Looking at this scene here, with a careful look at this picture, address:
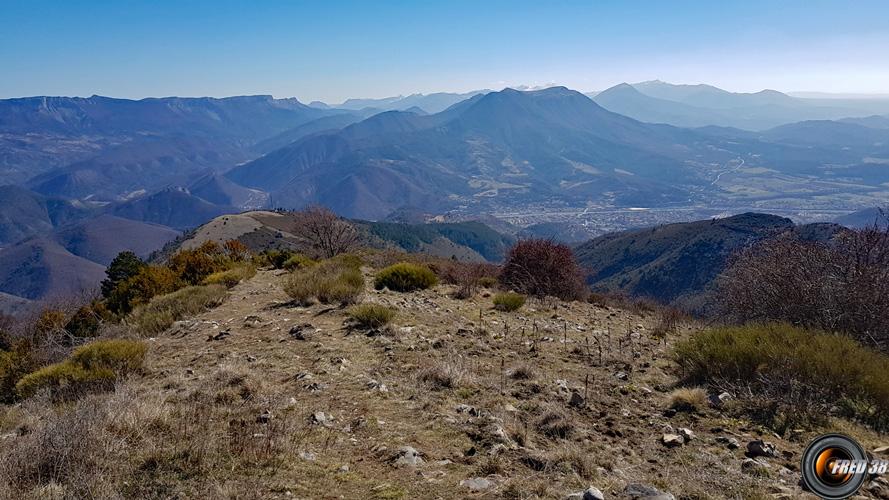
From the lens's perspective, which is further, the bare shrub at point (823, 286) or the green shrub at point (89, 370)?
the bare shrub at point (823, 286)

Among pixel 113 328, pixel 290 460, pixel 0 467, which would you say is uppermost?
pixel 0 467

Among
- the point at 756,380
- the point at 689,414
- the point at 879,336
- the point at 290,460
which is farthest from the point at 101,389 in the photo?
the point at 879,336

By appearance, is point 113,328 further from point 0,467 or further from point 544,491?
point 544,491

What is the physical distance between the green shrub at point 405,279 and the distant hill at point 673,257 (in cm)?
5630

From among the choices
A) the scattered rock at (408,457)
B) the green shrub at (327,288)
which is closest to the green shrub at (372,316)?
the green shrub at (327,288)

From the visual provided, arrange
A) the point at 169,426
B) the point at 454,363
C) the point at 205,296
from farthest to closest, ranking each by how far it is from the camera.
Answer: the point at 205,296, the point at 454,363, the point at 169,426

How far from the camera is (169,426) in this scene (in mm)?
4512

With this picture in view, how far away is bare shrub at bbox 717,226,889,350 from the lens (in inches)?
313

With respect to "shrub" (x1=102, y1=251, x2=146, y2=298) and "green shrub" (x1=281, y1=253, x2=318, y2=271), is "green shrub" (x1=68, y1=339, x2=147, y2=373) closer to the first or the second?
"green shrub" (x1=281, y1=253, x2=318, y2=271)

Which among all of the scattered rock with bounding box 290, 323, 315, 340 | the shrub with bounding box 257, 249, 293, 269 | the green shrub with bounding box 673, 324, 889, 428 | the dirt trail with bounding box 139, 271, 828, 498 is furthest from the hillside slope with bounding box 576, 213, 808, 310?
the scattered rock with bounding box 290, 323, 315, 340

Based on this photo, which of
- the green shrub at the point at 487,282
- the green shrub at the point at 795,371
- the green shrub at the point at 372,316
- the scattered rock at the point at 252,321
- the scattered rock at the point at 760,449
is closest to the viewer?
the scattered rock at the point at 760,449

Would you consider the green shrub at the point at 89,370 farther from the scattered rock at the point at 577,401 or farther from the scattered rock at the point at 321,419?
the scattered rock at the point at 577,401

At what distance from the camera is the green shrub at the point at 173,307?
401 inches

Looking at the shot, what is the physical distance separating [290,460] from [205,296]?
29.7 feet
